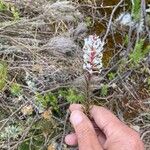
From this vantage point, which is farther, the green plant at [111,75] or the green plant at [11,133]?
the green plant at [111,75]

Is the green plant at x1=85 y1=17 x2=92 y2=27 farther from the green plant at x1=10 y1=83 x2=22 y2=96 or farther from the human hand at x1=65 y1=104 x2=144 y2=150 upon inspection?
the human hand at x1=65 y1=104 x2=144 y2=150

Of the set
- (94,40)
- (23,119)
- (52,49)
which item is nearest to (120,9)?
(52,49)

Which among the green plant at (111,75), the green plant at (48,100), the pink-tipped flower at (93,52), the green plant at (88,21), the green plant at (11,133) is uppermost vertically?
the pink-tipped flower at (93,52)

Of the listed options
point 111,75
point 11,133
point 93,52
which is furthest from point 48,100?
point 93,52

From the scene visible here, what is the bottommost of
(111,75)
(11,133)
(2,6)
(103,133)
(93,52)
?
(11,133)

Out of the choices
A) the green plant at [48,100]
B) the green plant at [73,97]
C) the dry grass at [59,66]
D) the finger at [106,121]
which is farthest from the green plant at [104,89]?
the finger at [106,121]

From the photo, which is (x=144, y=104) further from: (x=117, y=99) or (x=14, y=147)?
(x=14, y=147)

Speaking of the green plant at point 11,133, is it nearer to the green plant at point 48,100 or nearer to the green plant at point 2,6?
the green plant at point 48,100

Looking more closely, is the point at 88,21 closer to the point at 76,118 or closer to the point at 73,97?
the point at 73,97
